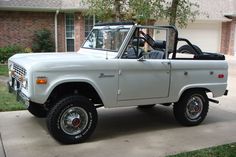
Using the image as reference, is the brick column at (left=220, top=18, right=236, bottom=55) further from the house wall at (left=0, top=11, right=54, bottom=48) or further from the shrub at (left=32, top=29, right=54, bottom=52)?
the shrub at (left=32, top=29, right=54, bottom=52)

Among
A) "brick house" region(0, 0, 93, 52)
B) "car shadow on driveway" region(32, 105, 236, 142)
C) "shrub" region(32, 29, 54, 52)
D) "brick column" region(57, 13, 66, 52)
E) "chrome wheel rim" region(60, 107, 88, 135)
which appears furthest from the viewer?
"brick column" region(57, 13, 66, 52)

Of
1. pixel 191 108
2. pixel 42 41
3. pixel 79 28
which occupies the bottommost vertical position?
→ pixel 191 108

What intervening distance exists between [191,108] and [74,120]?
2.61 metres

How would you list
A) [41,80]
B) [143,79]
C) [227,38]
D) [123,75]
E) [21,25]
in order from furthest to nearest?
[227,38] < [21,25] < [143,79] < [123,75] < [41,80]

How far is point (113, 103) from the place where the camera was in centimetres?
634

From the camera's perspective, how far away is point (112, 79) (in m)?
6.23

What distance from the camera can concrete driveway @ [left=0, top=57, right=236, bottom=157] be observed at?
5.77m

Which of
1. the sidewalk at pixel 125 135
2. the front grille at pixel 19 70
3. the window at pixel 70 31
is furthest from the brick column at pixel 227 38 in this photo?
the front grille at pixel 19 70

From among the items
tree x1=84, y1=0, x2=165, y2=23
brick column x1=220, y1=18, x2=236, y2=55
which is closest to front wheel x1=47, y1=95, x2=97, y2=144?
tree x1=84, y1=0, x2=165, y2=23

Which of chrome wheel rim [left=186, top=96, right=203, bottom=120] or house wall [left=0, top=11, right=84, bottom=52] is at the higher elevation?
house wall [left=0, top=11, right=84, bottom=52]

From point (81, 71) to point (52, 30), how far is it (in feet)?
45.9

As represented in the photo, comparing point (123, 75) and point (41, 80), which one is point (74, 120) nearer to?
point (41, 80)

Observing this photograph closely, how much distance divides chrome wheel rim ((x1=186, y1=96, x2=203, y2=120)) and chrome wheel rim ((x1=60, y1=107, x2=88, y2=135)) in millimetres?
2313

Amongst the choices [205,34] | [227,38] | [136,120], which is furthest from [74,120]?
[227,38]
